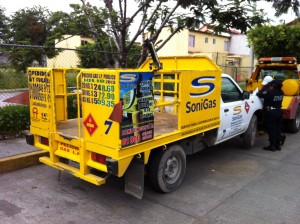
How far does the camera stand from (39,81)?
4.25 m

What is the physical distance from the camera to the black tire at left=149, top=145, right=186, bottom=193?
13.6ft

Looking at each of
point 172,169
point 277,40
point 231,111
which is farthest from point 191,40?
point 172,169

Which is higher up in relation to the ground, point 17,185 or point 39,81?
point 39,81

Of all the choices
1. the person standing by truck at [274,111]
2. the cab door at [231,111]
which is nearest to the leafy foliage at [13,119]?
the cab door at [231,111]

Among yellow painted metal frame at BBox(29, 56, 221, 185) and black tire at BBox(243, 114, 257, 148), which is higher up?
yellow painted metal frame at BBox(29, 56, 221, 185)

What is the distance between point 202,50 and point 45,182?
38.6m

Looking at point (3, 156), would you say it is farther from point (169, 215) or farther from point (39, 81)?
point (169, 215)

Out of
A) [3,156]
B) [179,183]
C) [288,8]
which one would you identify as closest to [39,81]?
[3,156]

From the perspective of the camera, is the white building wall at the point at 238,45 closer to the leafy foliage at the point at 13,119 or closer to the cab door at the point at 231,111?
the cab door at the point at 231,111

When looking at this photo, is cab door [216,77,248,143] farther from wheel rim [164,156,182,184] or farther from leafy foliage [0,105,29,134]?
leafy foliage [0,105,29,134]

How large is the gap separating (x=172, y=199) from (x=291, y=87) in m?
5.49

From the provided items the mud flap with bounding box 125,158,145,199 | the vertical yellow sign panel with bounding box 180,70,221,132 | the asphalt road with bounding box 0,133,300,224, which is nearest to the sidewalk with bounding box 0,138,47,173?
the asphalt road with bounding box 0,133,300,224

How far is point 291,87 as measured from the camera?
8.07 meters

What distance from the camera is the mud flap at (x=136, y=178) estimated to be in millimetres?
3791
